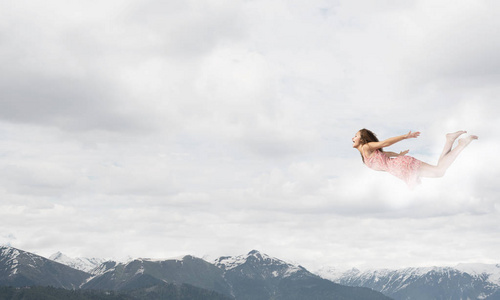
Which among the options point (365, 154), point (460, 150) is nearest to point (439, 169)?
point (460, 150)

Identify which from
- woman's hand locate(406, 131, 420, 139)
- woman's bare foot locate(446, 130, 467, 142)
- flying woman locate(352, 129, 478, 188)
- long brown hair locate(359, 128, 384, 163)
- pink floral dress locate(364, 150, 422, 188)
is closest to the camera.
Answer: woman's hand locate(406, 131, 420, 139)

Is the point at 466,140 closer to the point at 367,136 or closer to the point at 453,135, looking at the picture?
the point at 453,135

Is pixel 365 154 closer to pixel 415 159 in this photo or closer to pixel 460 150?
pixel 415 159

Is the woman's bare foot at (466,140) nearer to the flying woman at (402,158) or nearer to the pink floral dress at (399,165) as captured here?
the flying woman at (402,158)

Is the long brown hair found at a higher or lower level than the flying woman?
higher

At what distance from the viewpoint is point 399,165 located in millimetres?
11820

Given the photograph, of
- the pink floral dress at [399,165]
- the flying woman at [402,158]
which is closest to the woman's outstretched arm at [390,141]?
the flying woman at [402,158]

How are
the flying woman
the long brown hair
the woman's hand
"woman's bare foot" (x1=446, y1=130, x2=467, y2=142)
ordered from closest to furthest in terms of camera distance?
the woman's hand
"woman's bare foot" (x1=446, y1=130, x2=467, y2=142)
the flying woman
the long brown hair

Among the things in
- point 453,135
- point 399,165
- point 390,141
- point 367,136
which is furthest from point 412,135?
point 367,136

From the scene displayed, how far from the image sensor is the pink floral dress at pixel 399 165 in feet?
38.5

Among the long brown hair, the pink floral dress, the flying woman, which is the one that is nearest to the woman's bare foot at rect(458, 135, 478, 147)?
the flying woman

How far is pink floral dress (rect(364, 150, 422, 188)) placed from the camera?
11734 millimetres

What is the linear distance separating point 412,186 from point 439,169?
77cm

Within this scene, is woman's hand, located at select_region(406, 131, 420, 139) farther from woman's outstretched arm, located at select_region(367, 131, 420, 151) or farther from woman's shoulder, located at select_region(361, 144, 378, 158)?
woman's shoulder, located at select_region(361, 144, 378, 158)
